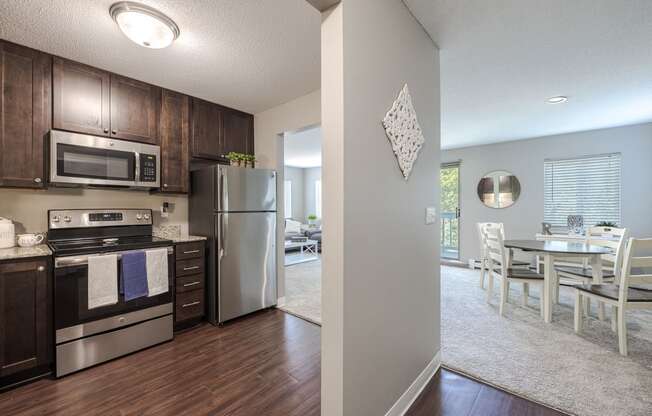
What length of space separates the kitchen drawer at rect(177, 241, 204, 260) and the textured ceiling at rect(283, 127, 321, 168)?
1.98m

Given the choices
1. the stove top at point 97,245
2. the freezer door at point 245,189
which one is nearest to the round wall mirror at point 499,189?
the freezer door at point 245,189

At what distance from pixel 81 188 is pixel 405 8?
3.07 meters

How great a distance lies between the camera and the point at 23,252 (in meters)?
1.94

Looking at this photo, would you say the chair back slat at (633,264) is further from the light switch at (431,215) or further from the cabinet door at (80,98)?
the cabinet door at (80,98)

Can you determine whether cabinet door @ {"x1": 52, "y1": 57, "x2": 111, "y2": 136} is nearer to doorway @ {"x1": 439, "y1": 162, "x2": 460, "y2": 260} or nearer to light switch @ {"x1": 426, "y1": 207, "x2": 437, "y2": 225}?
light switch @ {"x1": 426, "y1": 207, "x2": 437, "y2": 225}

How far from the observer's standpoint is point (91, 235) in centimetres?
254

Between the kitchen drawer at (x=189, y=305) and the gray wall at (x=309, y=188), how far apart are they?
6581 mm

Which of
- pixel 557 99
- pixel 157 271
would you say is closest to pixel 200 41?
pixel 157 271

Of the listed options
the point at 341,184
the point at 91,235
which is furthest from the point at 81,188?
the point at 341,184

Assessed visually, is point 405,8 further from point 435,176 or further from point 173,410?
point 173,410

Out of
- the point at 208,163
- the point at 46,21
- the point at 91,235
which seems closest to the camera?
the point at 46,21

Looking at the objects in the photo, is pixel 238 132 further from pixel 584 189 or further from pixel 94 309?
pixel 584 189

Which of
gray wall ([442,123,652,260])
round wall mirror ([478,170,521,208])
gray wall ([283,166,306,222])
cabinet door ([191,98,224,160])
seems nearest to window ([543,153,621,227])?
gray wall ([442,123,652,260])

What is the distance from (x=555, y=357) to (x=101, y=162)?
4175 mm
